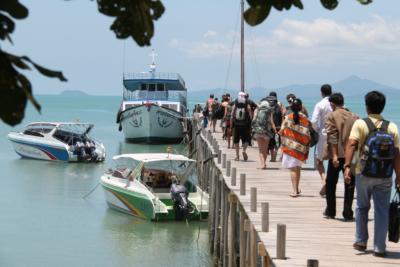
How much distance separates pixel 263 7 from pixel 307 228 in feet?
23.2

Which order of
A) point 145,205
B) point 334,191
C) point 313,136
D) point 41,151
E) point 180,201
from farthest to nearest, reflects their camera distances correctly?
point 41,151 → point 145,205 → point 180,201 → point 313,136 → point 334,191

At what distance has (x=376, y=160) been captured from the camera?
741 cm

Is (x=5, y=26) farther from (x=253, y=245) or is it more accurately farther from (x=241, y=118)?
(x=241, y=118)

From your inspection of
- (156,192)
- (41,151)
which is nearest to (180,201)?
(156,192)

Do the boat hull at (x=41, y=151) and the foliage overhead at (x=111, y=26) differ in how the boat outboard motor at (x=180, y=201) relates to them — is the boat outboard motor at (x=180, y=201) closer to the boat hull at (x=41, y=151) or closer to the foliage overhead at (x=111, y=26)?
the foliage overhead at (x=111, y=26)

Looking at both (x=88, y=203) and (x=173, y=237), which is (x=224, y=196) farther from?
(x=88, y=203)

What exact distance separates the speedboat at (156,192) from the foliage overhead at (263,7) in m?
16.1

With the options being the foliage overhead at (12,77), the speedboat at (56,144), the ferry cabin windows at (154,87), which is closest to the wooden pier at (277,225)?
the foliage overhead at (12,77)

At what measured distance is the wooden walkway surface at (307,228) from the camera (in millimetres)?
7668

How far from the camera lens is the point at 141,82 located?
4656 centimetres

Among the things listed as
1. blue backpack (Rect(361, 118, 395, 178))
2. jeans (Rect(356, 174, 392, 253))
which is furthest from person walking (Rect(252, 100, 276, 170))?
blue backpack (Rect(361, 118, 395, 178))

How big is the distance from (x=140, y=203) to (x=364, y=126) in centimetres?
1240

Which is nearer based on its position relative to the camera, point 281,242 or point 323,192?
point 281,242

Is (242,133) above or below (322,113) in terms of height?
below
